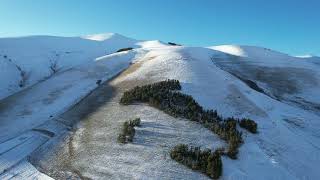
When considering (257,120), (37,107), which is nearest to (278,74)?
(257,120)

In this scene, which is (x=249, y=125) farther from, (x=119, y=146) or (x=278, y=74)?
(x=278, y=74)

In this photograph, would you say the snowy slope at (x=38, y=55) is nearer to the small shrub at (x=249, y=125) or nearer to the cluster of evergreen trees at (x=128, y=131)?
the cluster of evergreen trees at (x=128, y=131)

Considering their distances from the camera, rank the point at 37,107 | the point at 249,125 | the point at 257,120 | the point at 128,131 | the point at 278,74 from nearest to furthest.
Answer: the point at 128,131
the point at 249,125
the point at 257,120
the point at 37,107
the point at 278,74

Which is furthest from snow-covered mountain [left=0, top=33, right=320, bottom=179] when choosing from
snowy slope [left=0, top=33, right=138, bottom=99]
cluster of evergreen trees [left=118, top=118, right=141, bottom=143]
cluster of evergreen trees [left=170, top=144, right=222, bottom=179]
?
cluster of evergreen trees [left=118, top=118, right=141, bottom=143]

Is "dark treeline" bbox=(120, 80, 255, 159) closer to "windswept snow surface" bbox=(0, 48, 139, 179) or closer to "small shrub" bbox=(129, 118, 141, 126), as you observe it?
"small shrub" bbox=(129, 118, 141, 126)

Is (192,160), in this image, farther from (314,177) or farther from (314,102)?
(314,102)

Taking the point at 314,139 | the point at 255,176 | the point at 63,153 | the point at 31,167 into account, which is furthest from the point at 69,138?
the point at 314,139

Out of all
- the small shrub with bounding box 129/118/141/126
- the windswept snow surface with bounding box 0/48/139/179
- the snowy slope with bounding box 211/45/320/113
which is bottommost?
the windswept snow surface with bounding box 0/48/139/179
